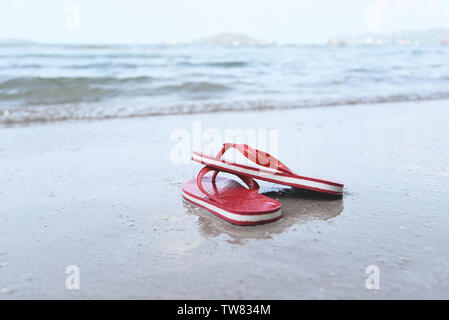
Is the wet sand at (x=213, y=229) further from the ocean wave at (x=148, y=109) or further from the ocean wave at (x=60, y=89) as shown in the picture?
the ocean wave at (x=60, y=89)

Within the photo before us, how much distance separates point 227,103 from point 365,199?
4.52 metres

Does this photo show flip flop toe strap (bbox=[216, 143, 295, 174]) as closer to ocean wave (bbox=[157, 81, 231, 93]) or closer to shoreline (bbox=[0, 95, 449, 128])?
shoreline (bbox=[0, 95, 449, 128])

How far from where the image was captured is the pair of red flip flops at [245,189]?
2094mm

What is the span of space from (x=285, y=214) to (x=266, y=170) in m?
0.26

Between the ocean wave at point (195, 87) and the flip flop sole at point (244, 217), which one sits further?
the ocean wave at point (195, 87)

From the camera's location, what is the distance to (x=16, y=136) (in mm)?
4535

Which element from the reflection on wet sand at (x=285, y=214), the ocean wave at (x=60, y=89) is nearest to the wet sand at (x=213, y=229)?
the reflection on wet sand at (x=285, y=214)

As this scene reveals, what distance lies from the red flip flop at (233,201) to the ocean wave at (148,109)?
367 centimetres

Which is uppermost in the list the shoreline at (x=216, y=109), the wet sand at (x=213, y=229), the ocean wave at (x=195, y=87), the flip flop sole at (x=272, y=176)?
the ocean wave at (x=195, y=87)


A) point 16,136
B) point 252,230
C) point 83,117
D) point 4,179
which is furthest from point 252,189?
point 83,117

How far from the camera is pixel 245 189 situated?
2.32 metres

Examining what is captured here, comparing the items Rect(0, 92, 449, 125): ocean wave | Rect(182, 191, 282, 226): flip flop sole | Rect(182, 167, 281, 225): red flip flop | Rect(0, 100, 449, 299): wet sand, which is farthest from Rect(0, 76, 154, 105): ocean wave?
Rect(182, 191, 282, 226): flip flop sole

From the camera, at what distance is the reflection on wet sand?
1938 mm
